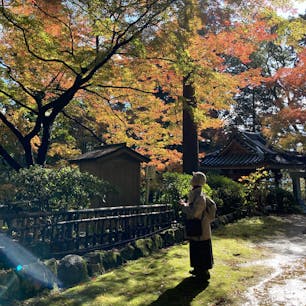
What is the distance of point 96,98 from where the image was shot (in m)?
13.2

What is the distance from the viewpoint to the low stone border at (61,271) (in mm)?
4637

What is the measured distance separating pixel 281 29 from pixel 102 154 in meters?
7.28

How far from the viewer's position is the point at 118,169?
11.7 meters

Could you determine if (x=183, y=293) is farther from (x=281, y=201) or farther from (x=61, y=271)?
(x=281, y=201)

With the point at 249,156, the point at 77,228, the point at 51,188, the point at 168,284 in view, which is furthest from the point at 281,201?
the point at 51,188

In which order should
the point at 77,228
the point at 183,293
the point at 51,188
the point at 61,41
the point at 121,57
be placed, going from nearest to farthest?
the point at 183,293 < the point at 77,228 < the point at 51,188 < the point at 61,41 < the point at 121,57

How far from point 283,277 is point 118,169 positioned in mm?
7348

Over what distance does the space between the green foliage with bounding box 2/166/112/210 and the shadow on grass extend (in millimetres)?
3447

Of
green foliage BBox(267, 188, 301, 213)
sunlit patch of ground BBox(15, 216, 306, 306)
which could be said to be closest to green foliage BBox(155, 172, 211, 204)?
sunlit patch of ground BBox(15, 216, 306, 306)

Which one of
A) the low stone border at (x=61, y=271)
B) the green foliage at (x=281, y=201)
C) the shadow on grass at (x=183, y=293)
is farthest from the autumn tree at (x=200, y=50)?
the shadow on grass at (x=183, y=293)

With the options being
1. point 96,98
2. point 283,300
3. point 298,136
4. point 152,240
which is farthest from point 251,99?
point 283,300

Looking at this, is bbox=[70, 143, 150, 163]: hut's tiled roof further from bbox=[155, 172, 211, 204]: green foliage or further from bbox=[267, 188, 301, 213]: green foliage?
bbox=[267, 188, 301, 213]: green foliage

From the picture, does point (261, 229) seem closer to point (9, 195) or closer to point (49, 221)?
point (49, 221)

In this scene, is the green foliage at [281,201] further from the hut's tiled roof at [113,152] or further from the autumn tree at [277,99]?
the hut's tiled roof at [113,152]
